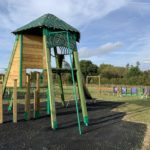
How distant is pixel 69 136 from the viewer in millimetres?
7348

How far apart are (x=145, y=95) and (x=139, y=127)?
18041 millimetres

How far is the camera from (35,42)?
1251cm

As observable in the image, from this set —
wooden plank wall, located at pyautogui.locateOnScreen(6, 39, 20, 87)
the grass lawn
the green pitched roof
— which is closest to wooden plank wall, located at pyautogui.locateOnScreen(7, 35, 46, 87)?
wooden plank wall, located at pyautogui.locateOnScreen(6, 39, 20, 87)

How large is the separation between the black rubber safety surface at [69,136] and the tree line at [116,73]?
3911 cm

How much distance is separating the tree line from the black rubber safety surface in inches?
1540

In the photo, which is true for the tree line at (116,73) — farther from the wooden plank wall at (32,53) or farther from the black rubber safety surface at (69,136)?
the black rubber safety surface at (69,136)

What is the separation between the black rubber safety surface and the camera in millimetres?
6328

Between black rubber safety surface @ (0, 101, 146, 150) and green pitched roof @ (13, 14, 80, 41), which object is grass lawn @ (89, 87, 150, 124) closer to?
black rubber safety surface @ (0, 101, 146, 150)

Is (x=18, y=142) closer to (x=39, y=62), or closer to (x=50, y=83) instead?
(x=50, y=83)

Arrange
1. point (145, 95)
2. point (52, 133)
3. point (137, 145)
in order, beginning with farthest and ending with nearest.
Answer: point (145, 95), point (52, 133), point (137, 145)

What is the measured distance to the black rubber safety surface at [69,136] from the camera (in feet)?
20.8

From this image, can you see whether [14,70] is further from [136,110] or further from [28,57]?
→ [136,110]

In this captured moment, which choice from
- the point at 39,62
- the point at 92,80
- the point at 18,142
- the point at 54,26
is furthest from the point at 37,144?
the point at 92,80

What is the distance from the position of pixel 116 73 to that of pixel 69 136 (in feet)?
264
